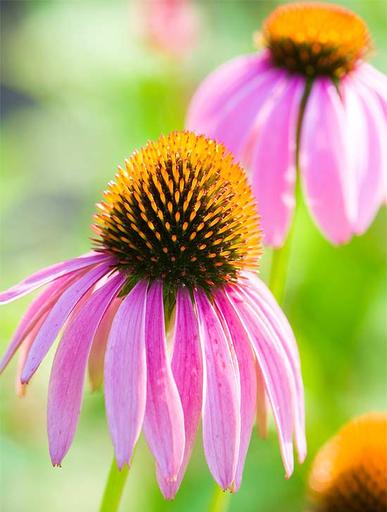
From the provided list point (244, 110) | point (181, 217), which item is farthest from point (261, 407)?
point (244, 110)

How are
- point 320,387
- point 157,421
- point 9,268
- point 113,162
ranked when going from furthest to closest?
point 113,162
point 9,268
point 320,387
point 157,421

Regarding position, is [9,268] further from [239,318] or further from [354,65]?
[239,318]

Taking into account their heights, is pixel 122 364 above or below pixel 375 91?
below

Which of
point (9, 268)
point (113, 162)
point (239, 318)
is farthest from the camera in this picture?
point (113, 162)

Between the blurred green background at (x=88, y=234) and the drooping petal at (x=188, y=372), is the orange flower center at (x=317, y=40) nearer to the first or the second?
the drooping petal at (x=188, y=372)

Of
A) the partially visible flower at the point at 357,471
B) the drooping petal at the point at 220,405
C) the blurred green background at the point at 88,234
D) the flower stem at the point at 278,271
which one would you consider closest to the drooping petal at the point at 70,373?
the drooping petal at the point at 220,405

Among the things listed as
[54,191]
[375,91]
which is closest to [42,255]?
[54,191]

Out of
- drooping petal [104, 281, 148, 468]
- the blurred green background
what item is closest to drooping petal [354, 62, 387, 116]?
drooping petal [104, 281, 148, 468]

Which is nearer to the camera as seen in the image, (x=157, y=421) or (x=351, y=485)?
(x=157, y=421)
